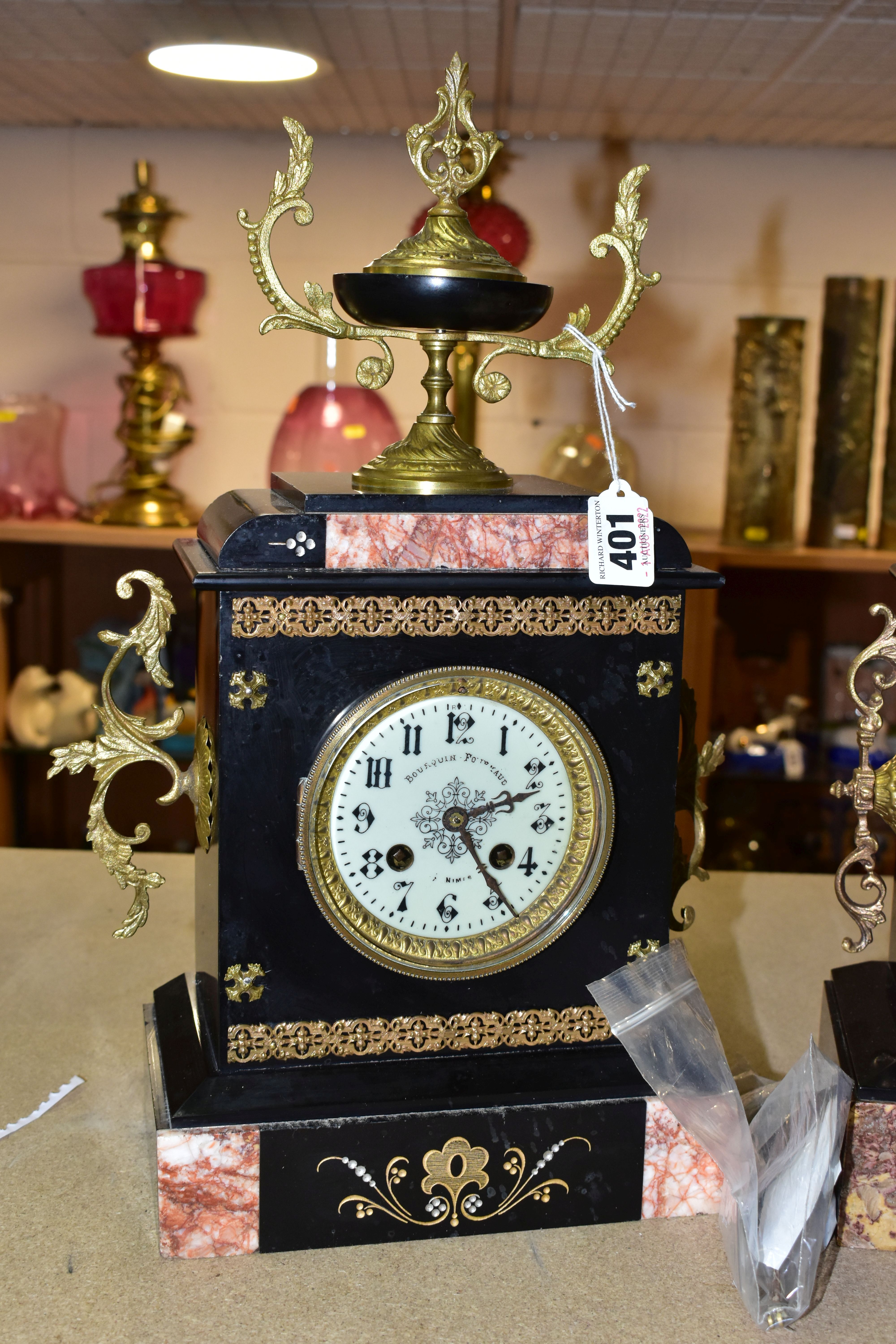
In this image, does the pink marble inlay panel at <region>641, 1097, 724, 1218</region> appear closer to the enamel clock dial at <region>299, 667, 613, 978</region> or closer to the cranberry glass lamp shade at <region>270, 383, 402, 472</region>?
the enamel clock dial at <region>299, 667, 613, 978</region>

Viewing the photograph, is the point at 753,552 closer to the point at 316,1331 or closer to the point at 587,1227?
the point at 587,1227

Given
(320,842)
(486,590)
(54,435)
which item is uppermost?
(54,435)

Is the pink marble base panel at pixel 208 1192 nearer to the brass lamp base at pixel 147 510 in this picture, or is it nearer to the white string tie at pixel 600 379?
the white string tie at pixel 600 379

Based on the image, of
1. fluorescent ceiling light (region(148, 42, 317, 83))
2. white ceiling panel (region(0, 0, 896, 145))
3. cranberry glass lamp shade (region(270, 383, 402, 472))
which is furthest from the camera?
cranberry glass lamp shade (region(270, 383, 402, 472))

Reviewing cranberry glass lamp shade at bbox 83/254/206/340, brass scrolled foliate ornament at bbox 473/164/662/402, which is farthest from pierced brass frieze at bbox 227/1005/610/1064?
cranberry glass lamp shade at bbox 83/254/206/340

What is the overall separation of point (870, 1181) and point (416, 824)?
40 cm

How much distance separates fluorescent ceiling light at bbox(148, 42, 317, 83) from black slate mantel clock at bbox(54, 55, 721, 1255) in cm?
99

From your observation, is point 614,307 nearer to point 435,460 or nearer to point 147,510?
point 435,460

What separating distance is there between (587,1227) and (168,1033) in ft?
1.11

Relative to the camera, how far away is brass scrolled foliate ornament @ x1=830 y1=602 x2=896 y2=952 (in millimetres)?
947

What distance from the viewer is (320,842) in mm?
926

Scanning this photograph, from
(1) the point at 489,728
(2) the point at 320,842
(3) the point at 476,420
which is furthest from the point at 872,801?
(3) the point at 476,420

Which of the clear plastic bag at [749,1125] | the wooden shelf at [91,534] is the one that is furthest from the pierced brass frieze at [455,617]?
the wooden shelf at [91,534]

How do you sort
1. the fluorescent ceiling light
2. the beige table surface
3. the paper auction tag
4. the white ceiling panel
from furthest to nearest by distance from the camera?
the fluorescent ceiling light < the white ceiling panel < the paper auction tag < the beige table surface
